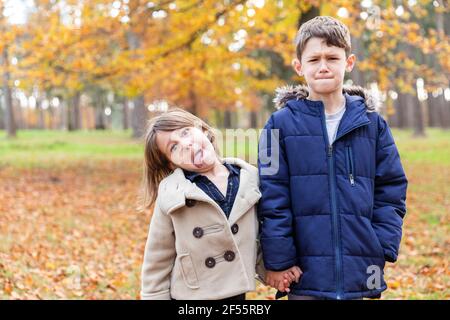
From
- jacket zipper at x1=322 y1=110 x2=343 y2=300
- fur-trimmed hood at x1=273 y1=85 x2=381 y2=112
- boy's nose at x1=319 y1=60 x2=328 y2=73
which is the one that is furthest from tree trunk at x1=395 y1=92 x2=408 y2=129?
jacket zipper at x1=322 y1=110 x2=343 y2=300

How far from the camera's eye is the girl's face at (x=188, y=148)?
2578 millimetres

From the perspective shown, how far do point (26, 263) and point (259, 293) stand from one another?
2.81 m

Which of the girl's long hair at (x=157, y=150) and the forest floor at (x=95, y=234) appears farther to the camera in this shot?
Answer: the forest floor at (x=95, y=234)

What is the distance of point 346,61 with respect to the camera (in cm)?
262

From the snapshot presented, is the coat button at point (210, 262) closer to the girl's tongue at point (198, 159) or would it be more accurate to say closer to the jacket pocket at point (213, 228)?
the jacket pocket at point (213, 228)

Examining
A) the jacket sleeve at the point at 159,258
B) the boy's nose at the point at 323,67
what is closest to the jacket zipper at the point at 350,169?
the boy's nose at the point at 323,67

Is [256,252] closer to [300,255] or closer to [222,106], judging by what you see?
[300,255]

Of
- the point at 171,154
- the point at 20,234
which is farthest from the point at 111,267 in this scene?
the point at 171,154

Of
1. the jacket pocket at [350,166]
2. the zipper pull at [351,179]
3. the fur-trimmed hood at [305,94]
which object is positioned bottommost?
the zipper pull at [351,179]

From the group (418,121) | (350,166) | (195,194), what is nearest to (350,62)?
(350,166)

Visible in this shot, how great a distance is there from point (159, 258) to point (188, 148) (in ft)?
1.88

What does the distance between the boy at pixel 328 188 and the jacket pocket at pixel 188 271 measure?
0.36 m

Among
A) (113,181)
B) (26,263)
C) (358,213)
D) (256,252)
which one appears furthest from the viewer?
(113,181)

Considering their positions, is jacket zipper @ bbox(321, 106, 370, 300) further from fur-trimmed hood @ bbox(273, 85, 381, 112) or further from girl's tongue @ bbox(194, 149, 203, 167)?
girl's tongue @ bbox(194, 149, 203, 167)
